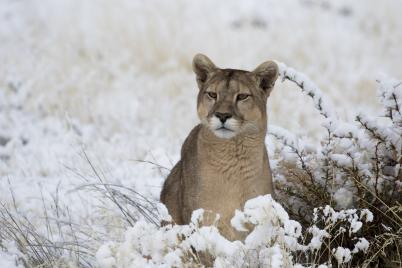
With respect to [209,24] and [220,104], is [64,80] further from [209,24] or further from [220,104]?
[220,104]

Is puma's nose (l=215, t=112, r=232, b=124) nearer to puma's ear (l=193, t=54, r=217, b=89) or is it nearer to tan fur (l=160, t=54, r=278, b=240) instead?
tan fur (l=160, t=54, r=278, b=240)

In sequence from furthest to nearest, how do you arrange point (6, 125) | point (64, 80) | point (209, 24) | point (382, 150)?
point (209, 24) < point (64, 80) < point (6, 125) < point (382, 150)

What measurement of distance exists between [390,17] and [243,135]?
11.3 metres

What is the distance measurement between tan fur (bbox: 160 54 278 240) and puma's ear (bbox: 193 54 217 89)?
13 centimetres

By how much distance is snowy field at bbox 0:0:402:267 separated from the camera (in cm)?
698

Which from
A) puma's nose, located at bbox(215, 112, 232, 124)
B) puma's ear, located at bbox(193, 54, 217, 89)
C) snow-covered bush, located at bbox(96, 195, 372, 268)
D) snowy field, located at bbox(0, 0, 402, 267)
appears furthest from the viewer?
snowy field, located at bbox(0, 0, 402, 267)

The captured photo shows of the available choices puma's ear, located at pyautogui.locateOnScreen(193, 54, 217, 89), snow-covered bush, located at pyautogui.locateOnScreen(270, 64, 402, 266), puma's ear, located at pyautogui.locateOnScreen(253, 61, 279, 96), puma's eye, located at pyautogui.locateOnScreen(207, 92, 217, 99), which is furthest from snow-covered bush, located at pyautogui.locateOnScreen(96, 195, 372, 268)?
puma's ear, located at pyautogui.locateOnScreen(193, 54, 217, 89)

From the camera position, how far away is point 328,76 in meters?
12.5

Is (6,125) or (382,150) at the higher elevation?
(382,150)

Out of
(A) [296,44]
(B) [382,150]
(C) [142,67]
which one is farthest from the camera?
(A) [296,44]

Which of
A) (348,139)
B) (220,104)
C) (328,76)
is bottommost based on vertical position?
(328,76)

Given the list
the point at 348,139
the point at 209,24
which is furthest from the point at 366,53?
the point at 348,139

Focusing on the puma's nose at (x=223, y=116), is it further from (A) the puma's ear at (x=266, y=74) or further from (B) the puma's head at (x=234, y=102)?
(A) the puma's ear at (x=266, y=74)

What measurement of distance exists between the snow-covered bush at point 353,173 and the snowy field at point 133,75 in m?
1.25
